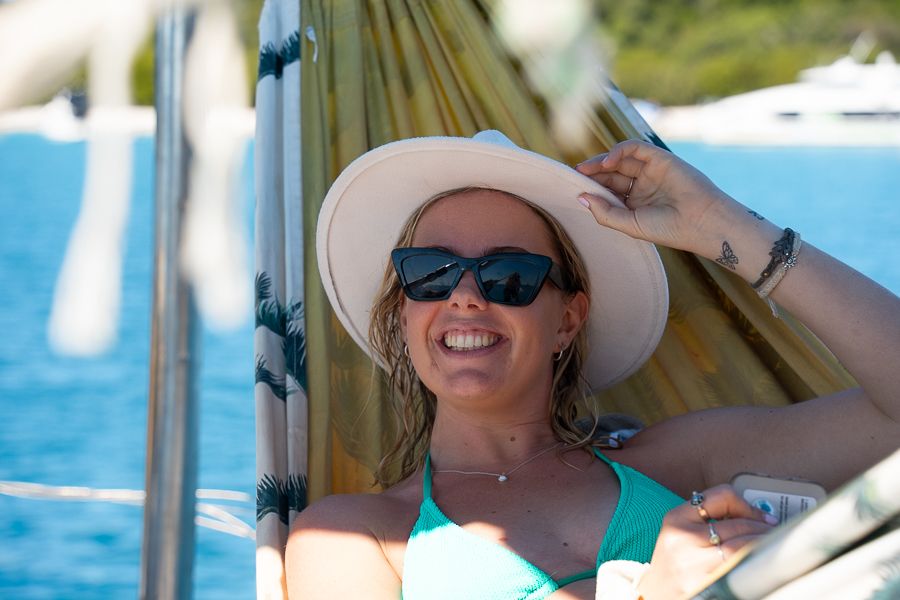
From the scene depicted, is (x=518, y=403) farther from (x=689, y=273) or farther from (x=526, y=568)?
(x=689, y=273)

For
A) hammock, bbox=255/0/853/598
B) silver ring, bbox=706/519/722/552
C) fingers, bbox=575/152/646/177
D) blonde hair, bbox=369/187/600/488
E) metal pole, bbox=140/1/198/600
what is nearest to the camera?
silver ring, bbox=706/519/722/552

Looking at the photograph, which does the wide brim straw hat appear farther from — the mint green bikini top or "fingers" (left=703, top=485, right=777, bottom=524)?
"fingers" (left=703, top=485, right=777, bottom=524)

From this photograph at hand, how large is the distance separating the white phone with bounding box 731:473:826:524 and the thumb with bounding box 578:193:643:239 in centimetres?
44

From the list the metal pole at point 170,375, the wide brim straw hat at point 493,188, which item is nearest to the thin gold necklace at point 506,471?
the wide brim straw hat at point 493,188

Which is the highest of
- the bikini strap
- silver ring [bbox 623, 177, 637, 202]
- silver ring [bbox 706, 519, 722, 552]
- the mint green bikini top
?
silver ring [bbox 623, 177, 637, 202]

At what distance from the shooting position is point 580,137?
7.70 ft

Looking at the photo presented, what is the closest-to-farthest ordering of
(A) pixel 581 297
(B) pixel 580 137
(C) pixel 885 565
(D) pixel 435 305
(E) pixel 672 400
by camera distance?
(C) pixel 885 565 < (D) pixel 435 305 < (A) pixel 581 297 < (E) pixel 672 400 < (B) pixel 580 137

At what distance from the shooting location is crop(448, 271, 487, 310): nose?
1.82m

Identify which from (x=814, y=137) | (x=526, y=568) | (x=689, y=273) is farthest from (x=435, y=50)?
(x=814, y=137)

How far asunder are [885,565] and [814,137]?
29049mm

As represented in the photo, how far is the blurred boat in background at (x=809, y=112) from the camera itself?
27.4 metres

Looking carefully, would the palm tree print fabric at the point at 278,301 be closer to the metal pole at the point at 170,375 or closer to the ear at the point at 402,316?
the metal pole at the point at 170,375

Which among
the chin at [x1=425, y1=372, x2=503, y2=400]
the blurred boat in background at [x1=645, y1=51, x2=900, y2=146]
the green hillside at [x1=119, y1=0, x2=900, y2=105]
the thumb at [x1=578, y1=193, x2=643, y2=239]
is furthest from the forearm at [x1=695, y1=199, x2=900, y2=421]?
the blurred boat in background at [x1=645, y1=51, x2=900, y2=146]

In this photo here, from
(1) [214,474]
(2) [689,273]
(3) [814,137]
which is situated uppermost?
(3) [814,137]
